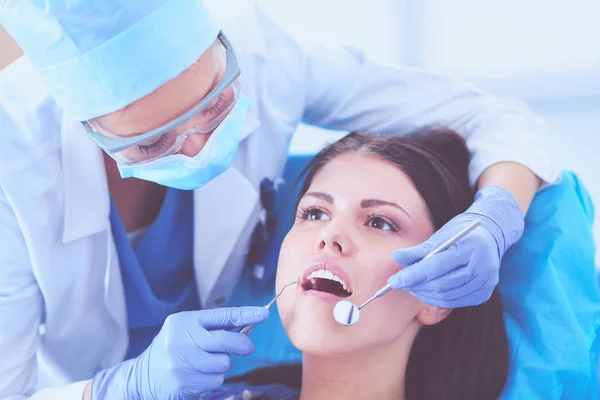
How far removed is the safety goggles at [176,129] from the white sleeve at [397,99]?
0.48 m

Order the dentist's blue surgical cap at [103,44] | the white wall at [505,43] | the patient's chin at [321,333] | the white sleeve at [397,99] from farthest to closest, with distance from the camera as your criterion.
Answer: the white wall at [505,43] → the white sleeve at [397,99] → the patient's chin at [321,333] → the dentist's blue surgical cap at [103,44]

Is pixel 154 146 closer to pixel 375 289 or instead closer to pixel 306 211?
pixel 306 211

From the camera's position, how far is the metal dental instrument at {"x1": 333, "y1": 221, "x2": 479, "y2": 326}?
105cm

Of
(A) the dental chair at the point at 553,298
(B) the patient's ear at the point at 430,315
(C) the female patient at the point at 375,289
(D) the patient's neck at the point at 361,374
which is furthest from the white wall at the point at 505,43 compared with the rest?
(D) the patient's neck at the point at 361,374

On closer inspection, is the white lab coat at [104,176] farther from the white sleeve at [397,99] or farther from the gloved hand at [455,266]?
the gloved hand at [455,266]

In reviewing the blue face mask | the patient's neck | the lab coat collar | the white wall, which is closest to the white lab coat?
the lab coat collar

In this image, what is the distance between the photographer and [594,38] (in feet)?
9.40

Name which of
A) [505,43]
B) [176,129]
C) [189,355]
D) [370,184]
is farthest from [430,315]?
[505,43]

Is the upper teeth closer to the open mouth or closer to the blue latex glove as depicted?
the open mouth

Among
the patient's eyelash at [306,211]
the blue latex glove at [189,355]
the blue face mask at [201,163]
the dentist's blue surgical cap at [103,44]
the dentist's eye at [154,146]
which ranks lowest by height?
the blue latex glove at [189,355]

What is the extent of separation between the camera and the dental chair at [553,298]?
1298 mm

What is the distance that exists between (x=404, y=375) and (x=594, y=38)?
2250 mm

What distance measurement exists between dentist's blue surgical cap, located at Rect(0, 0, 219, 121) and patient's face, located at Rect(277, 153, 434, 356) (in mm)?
408

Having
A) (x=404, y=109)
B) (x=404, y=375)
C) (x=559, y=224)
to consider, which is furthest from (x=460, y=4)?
(x=404, y=375)
